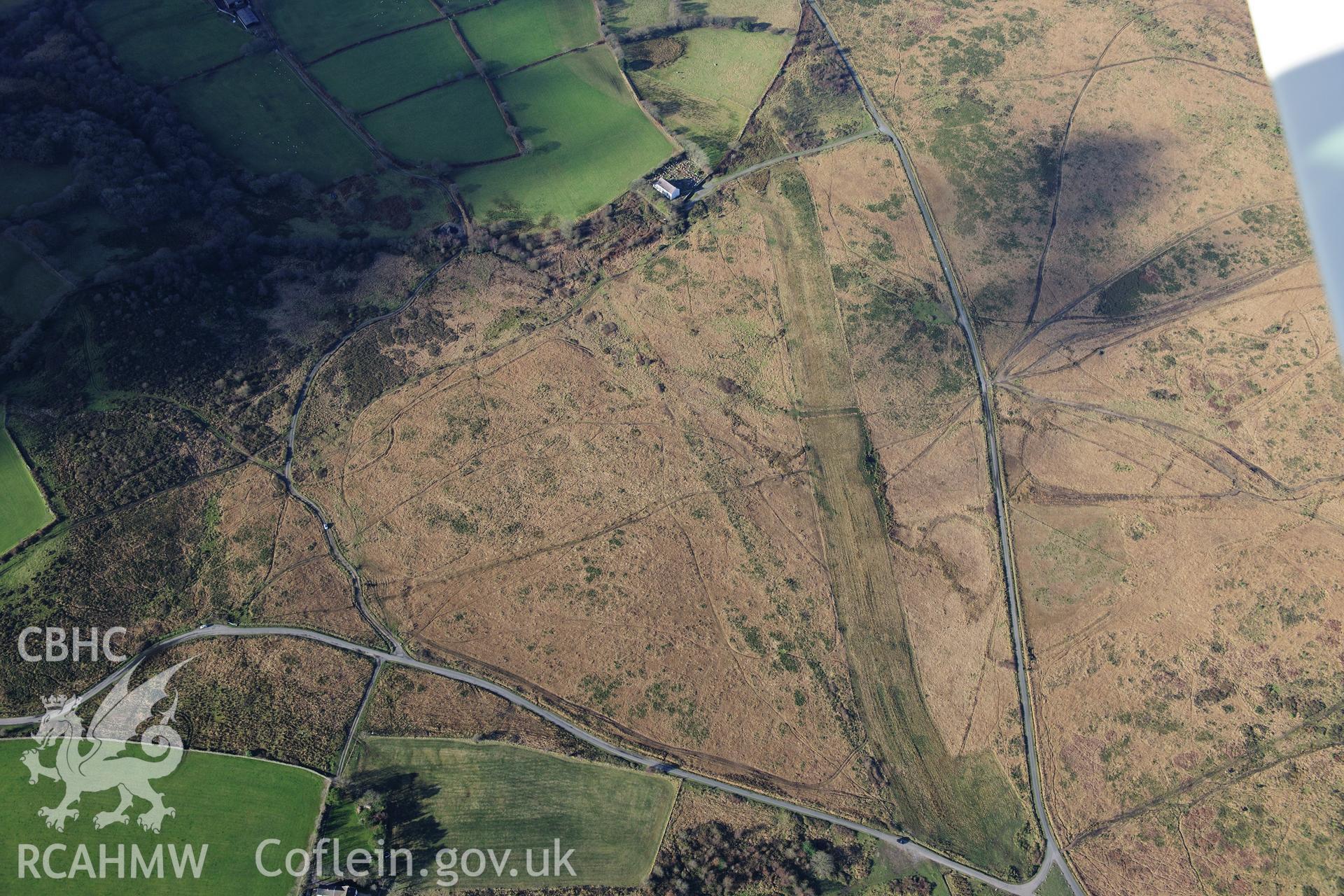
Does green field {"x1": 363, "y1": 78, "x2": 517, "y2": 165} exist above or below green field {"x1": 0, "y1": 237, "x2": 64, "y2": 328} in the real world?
above

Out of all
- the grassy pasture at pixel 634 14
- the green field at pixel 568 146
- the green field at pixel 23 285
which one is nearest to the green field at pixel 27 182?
the green field at pixel 23 285

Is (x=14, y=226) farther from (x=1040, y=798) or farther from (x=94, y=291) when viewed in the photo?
(x=1040, y=798)

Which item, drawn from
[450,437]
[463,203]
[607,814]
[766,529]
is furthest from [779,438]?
[463,203]

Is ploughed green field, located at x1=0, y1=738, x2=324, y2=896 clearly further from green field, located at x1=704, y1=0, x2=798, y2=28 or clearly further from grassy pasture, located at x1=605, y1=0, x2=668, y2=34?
green field, located at x1=704, y1=0, x2=798, y2=28

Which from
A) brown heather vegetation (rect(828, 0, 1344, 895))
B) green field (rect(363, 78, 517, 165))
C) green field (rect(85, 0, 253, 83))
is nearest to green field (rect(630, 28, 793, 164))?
Answer: brown heather vegetation (rect(828, 0, 1344, 895))

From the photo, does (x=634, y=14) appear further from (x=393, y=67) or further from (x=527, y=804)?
(x=527, y=804)

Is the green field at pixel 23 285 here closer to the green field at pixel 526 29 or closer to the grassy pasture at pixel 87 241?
the grassy pasture at pixel 87 241
